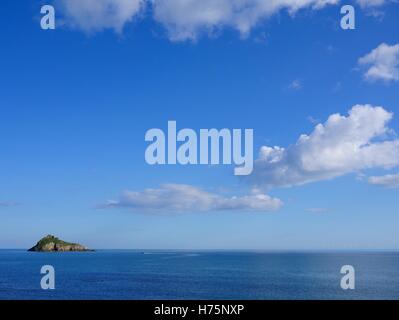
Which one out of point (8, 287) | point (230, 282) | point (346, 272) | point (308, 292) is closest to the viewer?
point (346, 272)

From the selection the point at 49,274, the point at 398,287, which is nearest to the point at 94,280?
the point at 398,287

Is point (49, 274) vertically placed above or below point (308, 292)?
above

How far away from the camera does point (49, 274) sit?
1138 cm

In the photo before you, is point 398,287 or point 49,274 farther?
point 398,287
